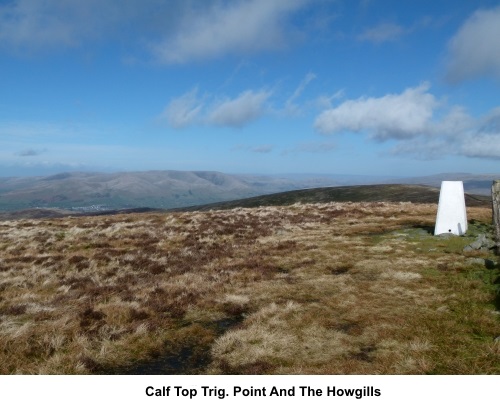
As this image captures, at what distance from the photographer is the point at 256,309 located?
11.9m

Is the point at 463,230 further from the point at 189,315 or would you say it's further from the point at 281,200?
the point at 281,200

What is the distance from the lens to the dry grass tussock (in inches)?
319

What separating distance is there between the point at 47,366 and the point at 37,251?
19.0 m

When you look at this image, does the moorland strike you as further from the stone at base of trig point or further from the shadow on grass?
the stone at base of trig point

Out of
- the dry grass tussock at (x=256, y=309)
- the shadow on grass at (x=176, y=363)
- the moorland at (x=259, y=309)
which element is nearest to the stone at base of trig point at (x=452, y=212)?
the moorland at (x=259, y=309)

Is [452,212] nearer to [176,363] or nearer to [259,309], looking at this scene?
[259,309]

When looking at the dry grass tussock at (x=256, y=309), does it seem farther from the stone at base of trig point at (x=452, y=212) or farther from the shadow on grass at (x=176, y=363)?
the stone at base of trig point at (x=452, y=212)

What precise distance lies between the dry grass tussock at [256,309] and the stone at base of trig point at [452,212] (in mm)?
1392

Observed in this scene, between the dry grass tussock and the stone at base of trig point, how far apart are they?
139 centimetres

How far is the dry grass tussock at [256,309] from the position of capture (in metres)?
8.10

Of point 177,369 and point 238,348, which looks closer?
point 177,369

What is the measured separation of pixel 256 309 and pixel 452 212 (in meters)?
16.0
